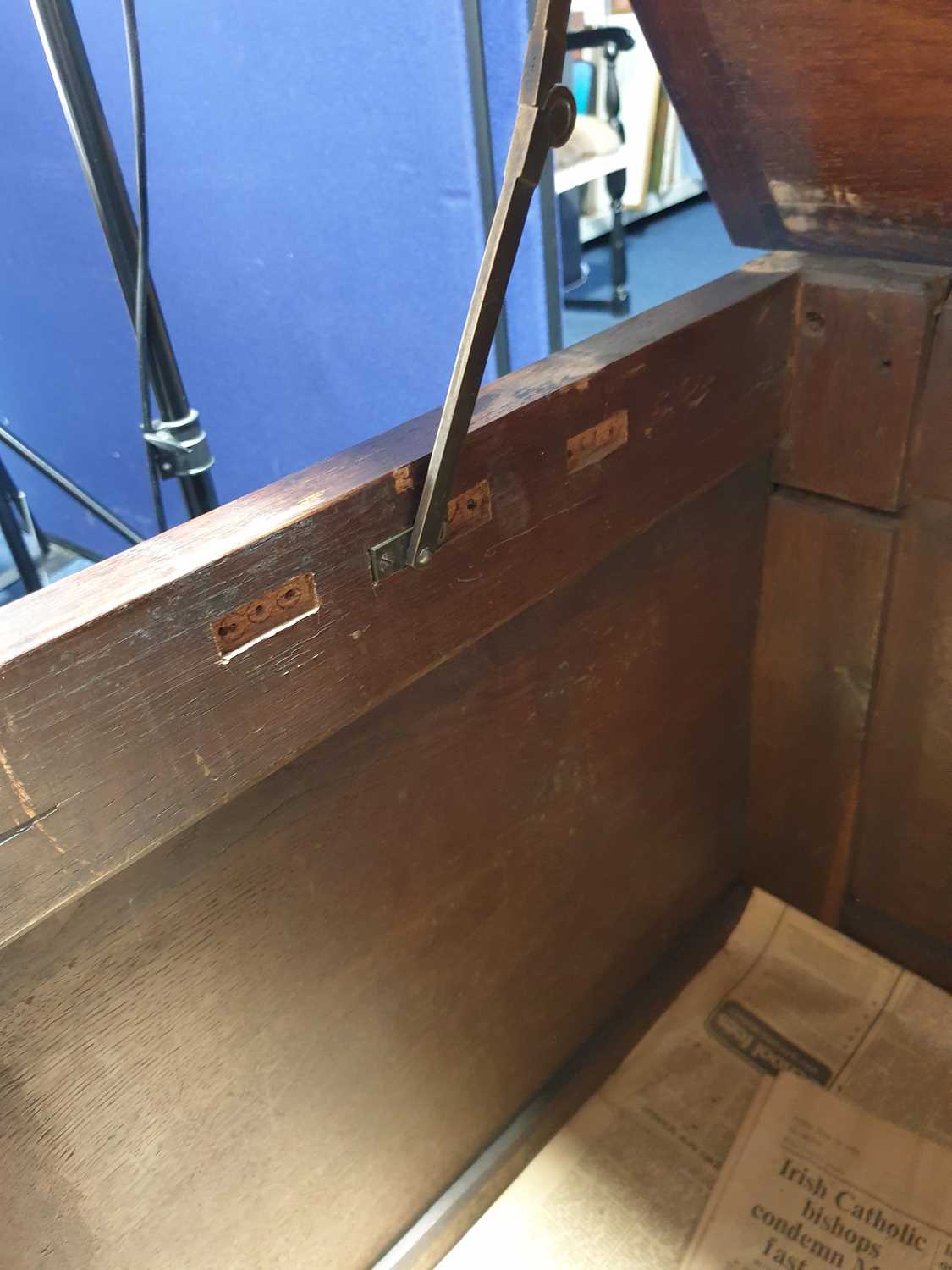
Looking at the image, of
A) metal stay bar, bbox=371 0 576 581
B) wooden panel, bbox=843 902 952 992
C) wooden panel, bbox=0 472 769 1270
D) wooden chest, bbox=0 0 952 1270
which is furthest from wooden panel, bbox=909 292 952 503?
wooden panel, bbox=843 902 952 992

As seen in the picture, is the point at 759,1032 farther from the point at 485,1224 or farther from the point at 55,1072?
the point at 55,1072

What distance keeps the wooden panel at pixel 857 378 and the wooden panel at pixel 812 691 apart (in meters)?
0.03

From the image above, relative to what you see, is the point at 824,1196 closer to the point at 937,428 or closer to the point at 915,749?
the point at 915,749

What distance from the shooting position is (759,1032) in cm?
81

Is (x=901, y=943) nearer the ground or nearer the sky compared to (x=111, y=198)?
nearer the ground

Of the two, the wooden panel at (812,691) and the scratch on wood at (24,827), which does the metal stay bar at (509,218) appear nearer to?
the scratch on wood at (24,827)

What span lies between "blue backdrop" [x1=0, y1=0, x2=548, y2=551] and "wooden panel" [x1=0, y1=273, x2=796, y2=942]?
567 mm

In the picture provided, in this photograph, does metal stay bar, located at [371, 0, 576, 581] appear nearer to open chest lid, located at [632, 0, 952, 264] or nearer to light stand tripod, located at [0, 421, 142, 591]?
open chest lid, located at [632, 0, 952, 264]

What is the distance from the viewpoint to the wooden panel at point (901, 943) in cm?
83

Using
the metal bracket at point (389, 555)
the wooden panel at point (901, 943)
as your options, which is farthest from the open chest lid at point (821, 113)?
the wooden panel at point (901, 943)

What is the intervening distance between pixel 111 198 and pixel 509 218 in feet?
1.36

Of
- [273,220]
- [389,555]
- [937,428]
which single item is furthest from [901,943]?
[273,220]

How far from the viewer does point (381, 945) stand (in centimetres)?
56

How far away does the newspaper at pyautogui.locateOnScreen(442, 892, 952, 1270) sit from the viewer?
27.1 inches
